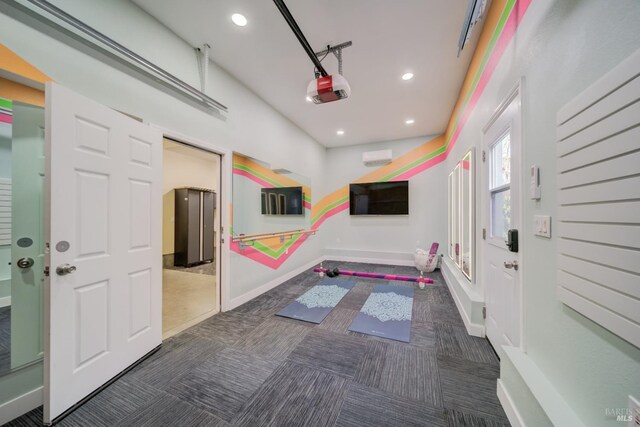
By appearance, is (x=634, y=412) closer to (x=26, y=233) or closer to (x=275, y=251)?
(x=26, y=233)

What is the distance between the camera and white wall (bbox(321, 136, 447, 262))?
5.21 meters

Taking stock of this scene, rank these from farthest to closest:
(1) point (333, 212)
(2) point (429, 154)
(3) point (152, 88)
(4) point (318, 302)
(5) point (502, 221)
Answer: (1) point (333, 212) → (2) point (429, 154) → (4) point (318, 302) → (3) point (152, 88) → (5) point (502, 221)

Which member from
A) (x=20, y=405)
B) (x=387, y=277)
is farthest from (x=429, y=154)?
(x=20, y=405)

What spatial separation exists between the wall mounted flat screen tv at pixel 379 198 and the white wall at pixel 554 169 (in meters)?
3.79

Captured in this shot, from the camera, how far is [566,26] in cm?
107

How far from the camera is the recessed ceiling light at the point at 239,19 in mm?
2070

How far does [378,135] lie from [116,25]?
4.58 meters

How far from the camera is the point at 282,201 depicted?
4258 millimetres

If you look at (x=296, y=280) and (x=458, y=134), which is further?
(x=296, y=280)

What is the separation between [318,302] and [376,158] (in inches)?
148

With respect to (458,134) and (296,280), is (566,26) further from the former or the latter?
(296,280)

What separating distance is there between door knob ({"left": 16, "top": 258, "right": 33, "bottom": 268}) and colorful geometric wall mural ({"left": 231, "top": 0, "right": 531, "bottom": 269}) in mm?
1663

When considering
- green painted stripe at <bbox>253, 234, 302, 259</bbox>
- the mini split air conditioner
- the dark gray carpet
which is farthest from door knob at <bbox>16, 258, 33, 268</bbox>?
the mini split air conditioner

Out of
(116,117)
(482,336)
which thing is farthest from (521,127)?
(116,117)
